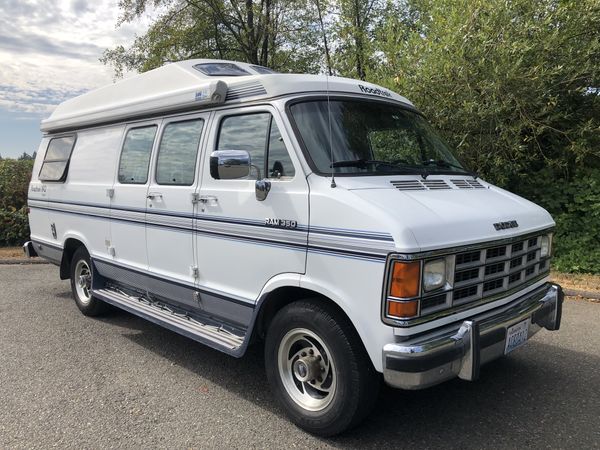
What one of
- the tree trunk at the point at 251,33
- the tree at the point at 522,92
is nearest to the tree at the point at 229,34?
the tree trunk at the point at 251,33

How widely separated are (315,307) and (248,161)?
1.11 meters

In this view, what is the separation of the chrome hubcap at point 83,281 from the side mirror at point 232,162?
3.35m

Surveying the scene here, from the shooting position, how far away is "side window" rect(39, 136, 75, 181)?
6.34m

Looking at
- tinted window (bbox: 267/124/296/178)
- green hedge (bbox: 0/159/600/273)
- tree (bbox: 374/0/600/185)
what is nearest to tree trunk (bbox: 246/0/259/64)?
tree (bbox: 374/0/600/185)

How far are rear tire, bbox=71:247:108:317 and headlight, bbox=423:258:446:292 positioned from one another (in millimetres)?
4407

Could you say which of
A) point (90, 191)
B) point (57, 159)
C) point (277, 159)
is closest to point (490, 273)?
point (277, 159)

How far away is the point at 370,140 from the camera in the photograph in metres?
3.86

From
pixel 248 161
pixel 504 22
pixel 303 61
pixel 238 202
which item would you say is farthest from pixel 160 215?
pixel 303 61

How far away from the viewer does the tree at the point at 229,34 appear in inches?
612

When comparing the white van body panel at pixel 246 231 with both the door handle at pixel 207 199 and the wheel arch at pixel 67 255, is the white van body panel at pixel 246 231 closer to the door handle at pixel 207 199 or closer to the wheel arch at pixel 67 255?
the door handle at pixel 207 199

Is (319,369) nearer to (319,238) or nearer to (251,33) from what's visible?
(319,238)

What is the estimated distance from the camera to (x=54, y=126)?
21.9ft

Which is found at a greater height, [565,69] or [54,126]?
[565,69]

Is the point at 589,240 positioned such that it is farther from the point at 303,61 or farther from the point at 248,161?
the point at 303,61
